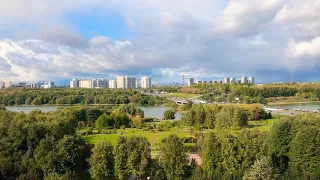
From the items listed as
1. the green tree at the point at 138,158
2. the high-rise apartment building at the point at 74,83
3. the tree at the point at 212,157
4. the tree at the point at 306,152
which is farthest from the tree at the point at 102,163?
the high-rise apartment building at the point at 74,83

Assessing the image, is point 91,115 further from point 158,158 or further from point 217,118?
point 158,158

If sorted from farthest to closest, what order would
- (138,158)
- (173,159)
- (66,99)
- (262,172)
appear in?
(66,99), (138,158), (173,159), (262,172)

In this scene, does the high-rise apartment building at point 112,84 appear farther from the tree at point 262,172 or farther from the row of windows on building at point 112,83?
the tree at point 262,172

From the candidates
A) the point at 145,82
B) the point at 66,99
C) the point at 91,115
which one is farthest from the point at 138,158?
the point at 145,82

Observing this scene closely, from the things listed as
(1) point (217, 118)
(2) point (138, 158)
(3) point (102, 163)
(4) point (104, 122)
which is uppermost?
(1) point (217, 118)

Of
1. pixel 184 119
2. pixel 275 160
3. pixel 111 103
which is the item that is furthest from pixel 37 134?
pixel 111 103

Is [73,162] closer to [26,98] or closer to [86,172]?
[86,172]
